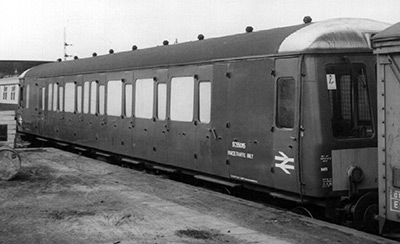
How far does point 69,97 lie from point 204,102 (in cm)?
840

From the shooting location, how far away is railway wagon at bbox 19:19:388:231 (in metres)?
7.74

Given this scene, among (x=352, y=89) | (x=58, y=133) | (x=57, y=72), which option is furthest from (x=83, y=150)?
(x=352, y=89)

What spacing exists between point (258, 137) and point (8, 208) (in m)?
3.95

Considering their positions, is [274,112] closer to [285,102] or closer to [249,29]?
[285,102]

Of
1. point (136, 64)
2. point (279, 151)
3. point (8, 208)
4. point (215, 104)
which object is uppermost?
point (136, 64)

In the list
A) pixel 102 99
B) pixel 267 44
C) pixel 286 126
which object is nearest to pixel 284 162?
pixel 286 126

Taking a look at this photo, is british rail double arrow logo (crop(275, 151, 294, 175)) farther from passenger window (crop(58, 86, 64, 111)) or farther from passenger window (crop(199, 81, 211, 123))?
passenger window (crop(58, 86, 64, 111))

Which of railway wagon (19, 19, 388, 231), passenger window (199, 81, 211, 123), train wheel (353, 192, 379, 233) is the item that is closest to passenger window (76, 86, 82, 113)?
railway wagon (19, 19, 388, 231)

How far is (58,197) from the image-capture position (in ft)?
29.9

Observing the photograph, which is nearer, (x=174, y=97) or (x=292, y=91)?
(x=292, y=91)

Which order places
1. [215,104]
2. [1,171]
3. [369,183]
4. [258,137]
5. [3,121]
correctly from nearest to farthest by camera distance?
[369,183], [258,137], [215,104], [1,171], [3,121]

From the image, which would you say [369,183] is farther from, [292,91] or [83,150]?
[83,150]

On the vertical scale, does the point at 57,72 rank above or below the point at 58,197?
above

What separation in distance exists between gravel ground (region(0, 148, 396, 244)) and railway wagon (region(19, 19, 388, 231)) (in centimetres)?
62
